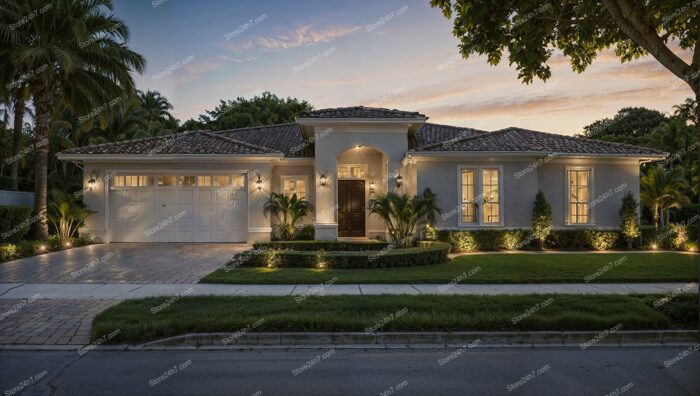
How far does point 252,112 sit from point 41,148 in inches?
796

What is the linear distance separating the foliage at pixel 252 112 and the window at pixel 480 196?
20.1 meters

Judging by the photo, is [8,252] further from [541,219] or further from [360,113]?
[541,219]

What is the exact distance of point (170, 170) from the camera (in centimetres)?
1596

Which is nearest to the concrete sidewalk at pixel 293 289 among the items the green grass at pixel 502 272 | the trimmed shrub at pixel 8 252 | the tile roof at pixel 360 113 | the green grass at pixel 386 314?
the green grass at pixel 502 272

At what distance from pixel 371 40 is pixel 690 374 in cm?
1356

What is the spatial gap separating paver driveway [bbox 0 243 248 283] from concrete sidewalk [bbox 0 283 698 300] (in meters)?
0.59

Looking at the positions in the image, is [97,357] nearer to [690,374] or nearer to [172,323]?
[172,323]

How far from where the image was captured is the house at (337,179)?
1498 centimetres

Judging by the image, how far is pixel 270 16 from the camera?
14.2 m

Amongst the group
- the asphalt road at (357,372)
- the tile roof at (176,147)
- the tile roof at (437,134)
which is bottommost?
the asphalt road at (357,372)

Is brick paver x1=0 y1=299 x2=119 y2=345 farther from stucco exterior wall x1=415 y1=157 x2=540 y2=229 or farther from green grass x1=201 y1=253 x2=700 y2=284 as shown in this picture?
stucco exterior wall x1=415 y1=157 x2=540 y2=229

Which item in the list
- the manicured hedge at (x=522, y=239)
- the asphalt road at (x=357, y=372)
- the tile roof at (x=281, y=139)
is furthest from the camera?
the tile roof at (x=281, y=139)

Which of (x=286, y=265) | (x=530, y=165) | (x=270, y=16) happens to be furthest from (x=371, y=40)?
(x=286, y=265)

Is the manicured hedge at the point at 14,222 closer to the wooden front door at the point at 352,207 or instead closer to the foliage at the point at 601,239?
the wooden front door at the point at 352,207
